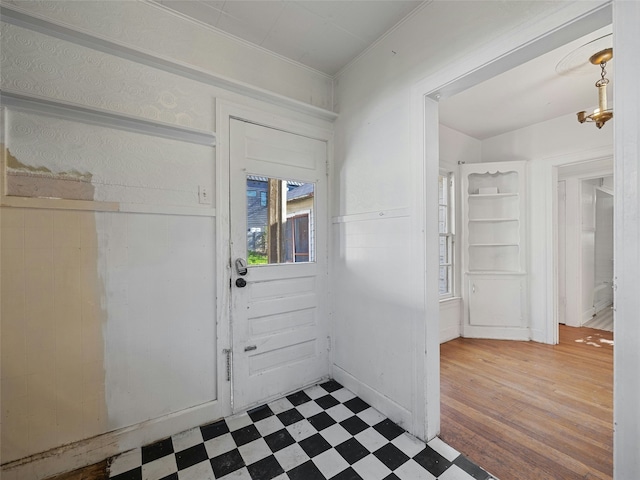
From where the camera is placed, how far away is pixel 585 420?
6.12ft

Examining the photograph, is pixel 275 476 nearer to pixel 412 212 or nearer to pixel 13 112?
pixel 412 212

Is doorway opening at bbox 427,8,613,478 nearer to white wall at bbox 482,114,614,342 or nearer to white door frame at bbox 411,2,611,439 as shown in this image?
white wall at bbox 482,114,614,342

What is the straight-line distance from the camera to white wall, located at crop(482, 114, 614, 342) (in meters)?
3.17

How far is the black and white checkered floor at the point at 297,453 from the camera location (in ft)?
4.78

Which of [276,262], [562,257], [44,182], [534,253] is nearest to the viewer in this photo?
[44,182]

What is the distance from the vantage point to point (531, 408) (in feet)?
6.64

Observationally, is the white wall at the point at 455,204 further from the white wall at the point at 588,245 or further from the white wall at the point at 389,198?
the white wall at the point at 588,245

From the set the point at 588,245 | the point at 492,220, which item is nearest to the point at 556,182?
the point at 492,220

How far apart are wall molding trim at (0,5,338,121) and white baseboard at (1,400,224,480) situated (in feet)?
7.33

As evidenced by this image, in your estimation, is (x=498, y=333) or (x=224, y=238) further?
(x=498, y=333)

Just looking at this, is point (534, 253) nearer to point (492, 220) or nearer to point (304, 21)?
point (492, 220)

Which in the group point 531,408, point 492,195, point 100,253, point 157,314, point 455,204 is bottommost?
point 531,408

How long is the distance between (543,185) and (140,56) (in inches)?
168

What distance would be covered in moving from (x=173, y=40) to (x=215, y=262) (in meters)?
1.49
